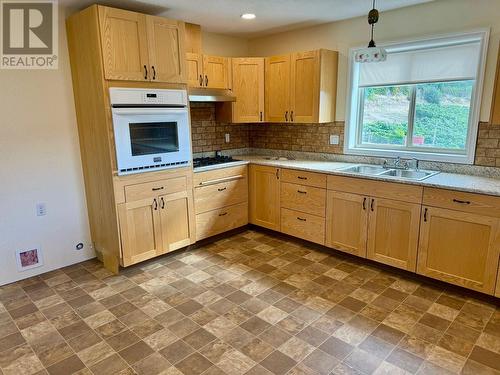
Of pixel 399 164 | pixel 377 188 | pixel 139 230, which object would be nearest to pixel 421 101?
pixel 399 164

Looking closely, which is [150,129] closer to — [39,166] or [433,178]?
[39,166]

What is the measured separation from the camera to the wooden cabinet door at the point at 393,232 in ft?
9.37

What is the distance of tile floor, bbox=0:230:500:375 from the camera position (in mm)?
2027

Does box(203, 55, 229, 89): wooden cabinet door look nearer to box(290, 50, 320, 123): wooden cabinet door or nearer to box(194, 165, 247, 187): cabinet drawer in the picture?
box(290, 50, 320, 123): wooden cabinet door

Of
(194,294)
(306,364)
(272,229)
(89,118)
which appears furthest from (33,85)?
(306,364)

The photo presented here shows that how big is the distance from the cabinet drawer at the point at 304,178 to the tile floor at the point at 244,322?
2.59ft

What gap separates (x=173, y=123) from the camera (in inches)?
125

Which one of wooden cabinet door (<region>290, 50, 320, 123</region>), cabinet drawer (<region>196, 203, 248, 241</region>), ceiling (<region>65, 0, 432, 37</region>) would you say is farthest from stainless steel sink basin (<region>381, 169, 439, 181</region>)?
cabinet drawer (<region>196, 203, 248, 241</region>)

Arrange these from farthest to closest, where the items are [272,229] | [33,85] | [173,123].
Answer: [272,229]
[173,123]
[33,85]

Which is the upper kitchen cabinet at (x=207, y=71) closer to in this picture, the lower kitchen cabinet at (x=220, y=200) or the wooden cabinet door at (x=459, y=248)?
the lower kitchen cabinet at (x=220, y=200)

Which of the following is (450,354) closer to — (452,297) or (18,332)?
(452,297)

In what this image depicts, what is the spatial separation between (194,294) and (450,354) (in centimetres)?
183

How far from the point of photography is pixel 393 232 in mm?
2979

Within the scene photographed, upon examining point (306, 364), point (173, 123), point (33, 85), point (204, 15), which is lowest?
point (306, 364)
